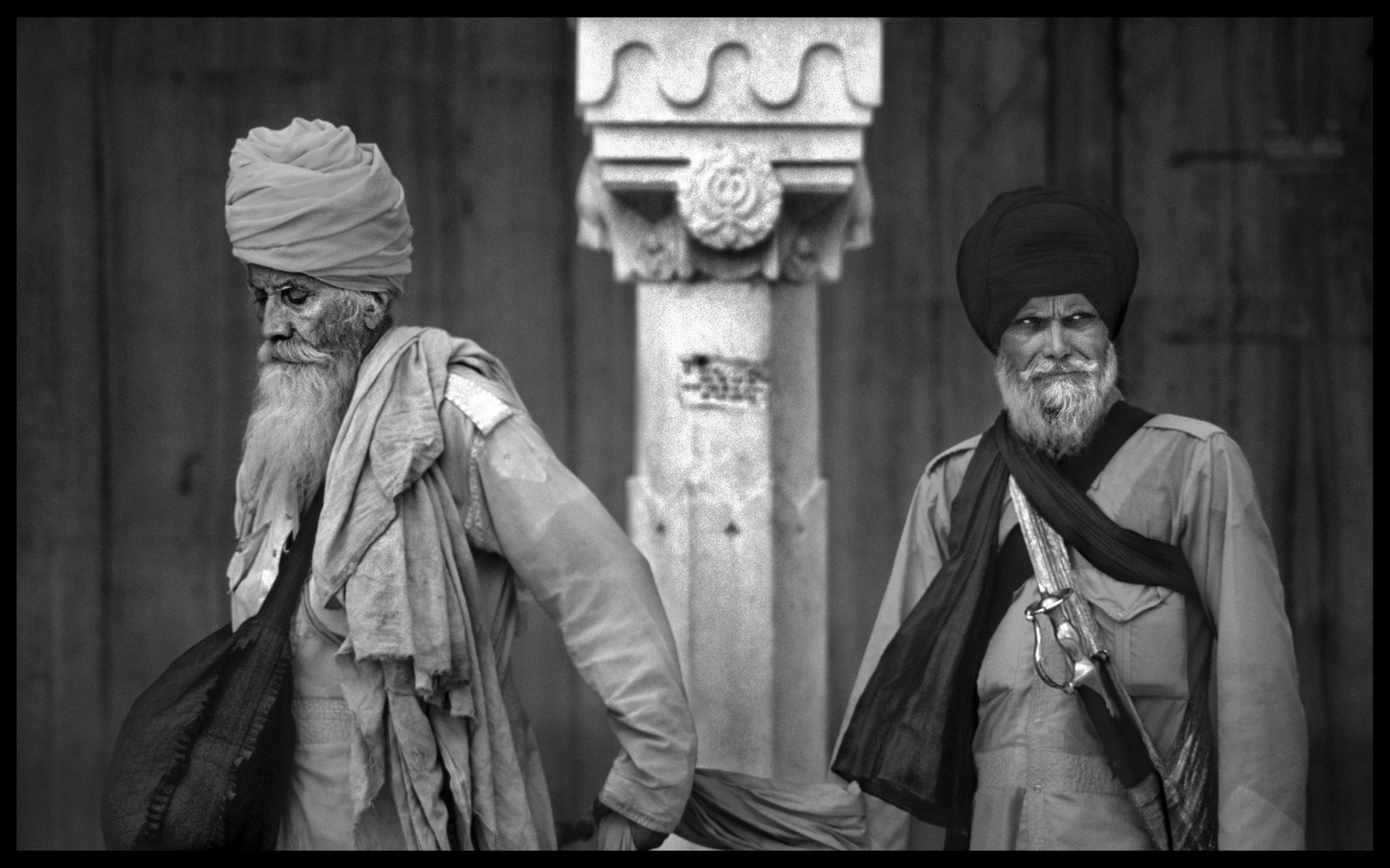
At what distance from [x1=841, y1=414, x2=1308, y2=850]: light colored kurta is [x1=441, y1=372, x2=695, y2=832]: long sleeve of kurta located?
533 millimetres

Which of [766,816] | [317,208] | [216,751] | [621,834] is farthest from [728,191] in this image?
[216,751]

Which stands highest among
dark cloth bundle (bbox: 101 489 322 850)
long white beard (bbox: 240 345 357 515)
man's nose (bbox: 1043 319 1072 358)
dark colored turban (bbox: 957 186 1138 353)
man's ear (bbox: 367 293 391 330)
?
dark colored turban (bbox: 957 186 1138 353)

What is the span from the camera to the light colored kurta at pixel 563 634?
287 centimetres

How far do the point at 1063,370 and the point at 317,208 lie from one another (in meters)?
1.28

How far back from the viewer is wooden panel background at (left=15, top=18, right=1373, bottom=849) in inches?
197

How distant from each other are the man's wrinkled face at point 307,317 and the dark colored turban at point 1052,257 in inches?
41.5

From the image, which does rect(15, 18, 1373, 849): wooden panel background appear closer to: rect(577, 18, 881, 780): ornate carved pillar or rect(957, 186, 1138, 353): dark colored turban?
rect(577, 18, 881, 780): ornate carved pillar

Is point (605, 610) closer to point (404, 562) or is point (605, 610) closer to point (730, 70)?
point (404, 562)

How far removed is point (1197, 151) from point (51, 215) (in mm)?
3099

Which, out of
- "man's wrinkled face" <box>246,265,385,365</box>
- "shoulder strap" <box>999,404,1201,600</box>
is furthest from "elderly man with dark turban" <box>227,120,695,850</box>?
"shoulder strap" <box>999,404,1201,600</box>

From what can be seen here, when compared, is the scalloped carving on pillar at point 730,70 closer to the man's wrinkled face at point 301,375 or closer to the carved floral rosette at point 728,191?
the carved floral rosette at point 728,191

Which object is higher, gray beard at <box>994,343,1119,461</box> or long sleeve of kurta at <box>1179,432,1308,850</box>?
gray beard at <box>994,343,1119,461</box>

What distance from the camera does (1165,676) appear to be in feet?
9.89

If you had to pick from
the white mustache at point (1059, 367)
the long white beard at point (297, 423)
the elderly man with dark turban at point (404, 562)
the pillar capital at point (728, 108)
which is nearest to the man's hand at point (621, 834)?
the elderly man with dark turban at point (404, 562)
